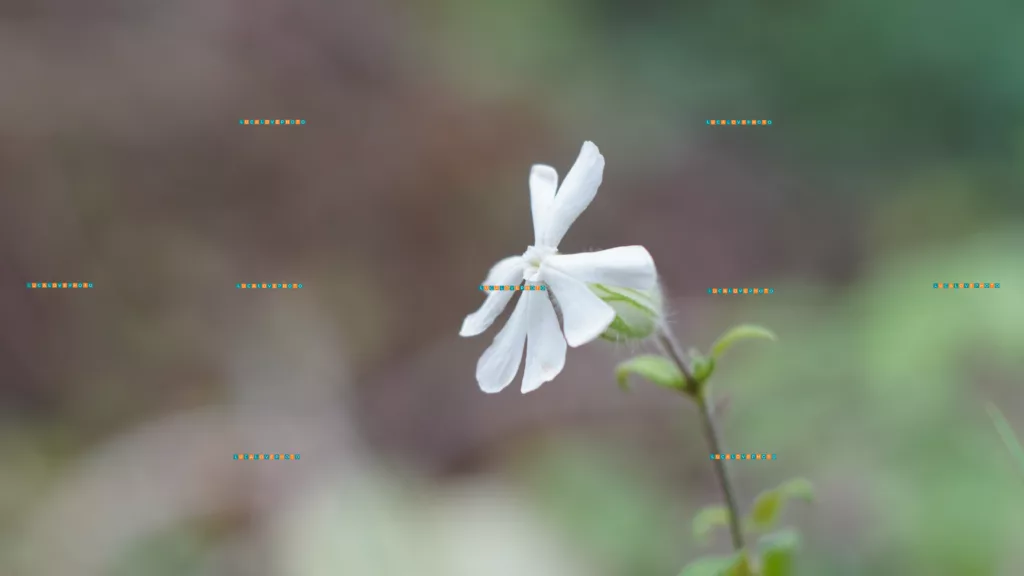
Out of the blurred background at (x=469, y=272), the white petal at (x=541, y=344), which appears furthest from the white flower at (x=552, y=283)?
the blurred background at (x=469, y=272)

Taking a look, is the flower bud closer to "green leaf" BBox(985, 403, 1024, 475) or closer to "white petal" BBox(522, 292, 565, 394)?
"white petal" BBox(522, 292, 565, 394)

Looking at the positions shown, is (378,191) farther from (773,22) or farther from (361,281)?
(773,22)

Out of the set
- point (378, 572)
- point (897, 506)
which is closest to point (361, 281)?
point (378, 572)

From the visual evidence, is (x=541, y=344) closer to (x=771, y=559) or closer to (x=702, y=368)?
(x=702, y=368)

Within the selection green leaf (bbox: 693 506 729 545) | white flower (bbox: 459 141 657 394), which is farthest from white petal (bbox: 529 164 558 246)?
green leaf (bbox: 693 506 729 545)

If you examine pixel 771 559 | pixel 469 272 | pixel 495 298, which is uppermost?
pixel 469 272

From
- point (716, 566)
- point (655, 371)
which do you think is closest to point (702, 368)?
point (655, 371)
